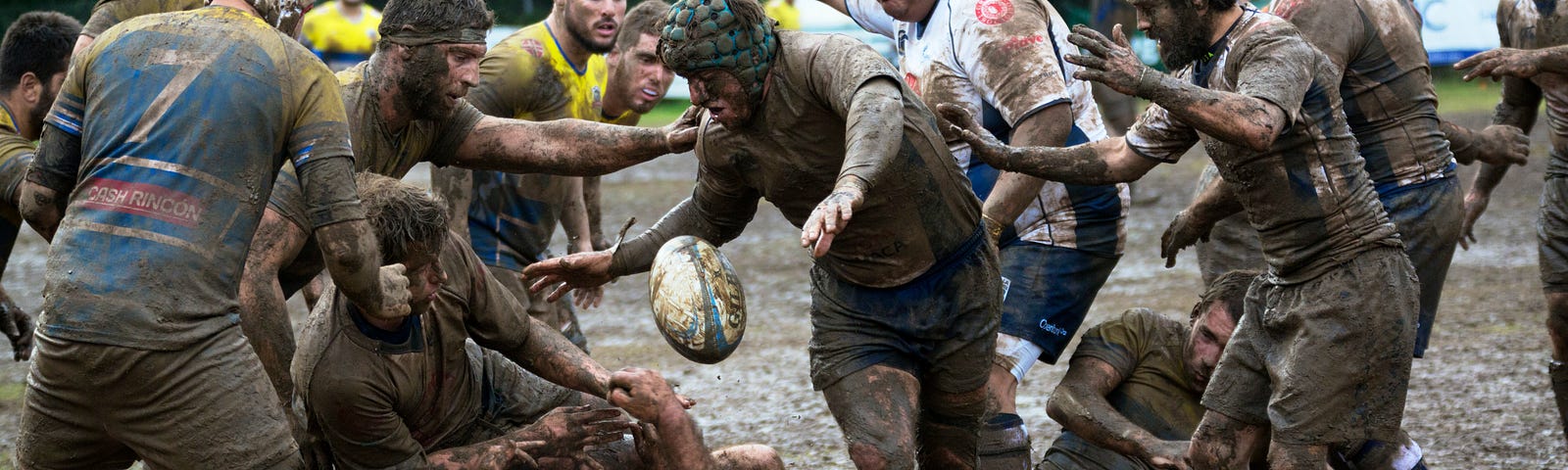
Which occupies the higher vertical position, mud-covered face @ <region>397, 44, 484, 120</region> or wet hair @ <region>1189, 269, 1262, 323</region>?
mud-covered face @ <region>397, 44, 484, 120</region>

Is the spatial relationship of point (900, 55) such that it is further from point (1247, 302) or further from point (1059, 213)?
point (1247, 302)

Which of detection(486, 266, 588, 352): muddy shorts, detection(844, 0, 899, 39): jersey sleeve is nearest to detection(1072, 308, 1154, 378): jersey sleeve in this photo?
detection(844, 0, 899, 39): jersey sleeve

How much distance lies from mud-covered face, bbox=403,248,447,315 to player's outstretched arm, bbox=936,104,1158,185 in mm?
1531

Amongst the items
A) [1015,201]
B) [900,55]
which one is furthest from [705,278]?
[900,55]

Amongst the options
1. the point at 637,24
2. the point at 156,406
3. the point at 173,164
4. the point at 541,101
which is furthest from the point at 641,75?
the point at 156,406

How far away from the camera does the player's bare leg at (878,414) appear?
13.6ft

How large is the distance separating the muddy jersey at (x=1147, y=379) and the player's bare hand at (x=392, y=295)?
2218 millimetres

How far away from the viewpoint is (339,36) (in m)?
15.1

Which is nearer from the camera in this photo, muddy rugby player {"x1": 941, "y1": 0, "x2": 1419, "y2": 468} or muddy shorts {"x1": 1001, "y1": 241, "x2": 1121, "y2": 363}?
muddy rugby player {"x1": 941, "y1": 0, "x2": 1419, "y2": 468}

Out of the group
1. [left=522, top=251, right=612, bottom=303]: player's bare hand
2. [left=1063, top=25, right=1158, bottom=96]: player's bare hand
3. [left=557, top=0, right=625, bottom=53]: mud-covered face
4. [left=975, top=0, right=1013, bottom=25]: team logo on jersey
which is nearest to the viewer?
[left=1063, top=25, right=1158, bottom=96]: player's bare hand

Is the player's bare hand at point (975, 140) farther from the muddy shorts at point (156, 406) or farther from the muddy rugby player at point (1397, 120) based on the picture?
the muddy shorts at point (156, 406)

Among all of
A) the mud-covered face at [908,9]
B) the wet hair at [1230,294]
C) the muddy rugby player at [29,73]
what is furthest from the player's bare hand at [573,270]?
the muddy rugby player at [29,73]

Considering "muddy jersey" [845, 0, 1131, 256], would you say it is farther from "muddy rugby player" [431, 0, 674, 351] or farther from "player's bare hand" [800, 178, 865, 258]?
"player's bare hand" [800, 178, 865, 258]

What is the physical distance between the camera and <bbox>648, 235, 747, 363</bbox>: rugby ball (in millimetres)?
4016
